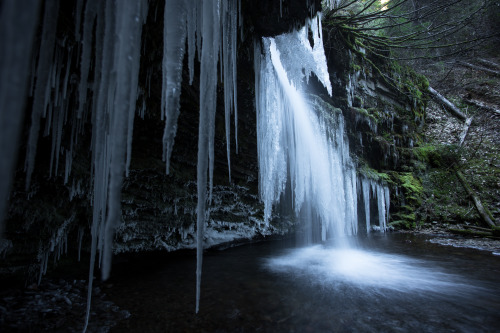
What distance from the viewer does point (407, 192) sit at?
28.0ft

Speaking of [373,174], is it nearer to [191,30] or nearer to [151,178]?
[151,178]

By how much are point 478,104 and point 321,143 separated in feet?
37.7

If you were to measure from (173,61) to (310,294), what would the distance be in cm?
260

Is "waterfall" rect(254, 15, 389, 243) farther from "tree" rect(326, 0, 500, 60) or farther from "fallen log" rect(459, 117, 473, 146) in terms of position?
"fallen log" rect(459, 117, 473, 146)

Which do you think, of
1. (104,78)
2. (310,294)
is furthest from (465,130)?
(104,78)

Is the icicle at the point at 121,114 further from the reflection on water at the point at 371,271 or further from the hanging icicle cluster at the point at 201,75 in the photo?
the reflection on water at the point at 371,271

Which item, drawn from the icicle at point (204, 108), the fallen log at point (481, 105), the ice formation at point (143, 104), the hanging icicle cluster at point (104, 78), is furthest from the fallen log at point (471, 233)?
the fallen log at point (481, 105)

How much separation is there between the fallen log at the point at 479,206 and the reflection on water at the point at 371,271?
4406 mm

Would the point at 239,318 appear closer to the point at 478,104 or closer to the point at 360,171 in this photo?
the point at 360,171

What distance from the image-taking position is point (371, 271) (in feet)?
11.6

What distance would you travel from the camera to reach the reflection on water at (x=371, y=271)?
9.26 feet

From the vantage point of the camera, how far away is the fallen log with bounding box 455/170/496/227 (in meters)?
6.61

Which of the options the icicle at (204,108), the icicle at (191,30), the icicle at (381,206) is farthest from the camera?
the icicle at (381,206)

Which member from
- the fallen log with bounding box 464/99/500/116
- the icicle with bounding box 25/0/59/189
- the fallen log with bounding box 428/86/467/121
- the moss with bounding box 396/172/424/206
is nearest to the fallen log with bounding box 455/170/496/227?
the moss with bounding box 396/172/424/206
